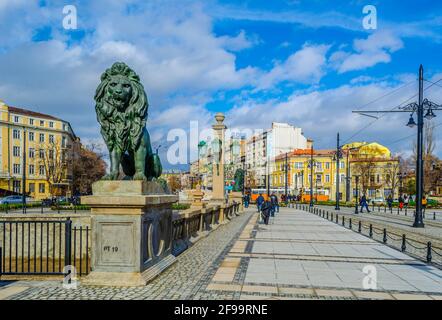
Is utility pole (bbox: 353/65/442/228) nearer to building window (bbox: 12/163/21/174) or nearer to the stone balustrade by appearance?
the stone balustrade

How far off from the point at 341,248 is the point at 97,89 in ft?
29.3

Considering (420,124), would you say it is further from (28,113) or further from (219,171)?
(28,113)

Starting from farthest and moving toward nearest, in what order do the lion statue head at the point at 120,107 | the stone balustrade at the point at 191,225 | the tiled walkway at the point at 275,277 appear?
the stone balustrade at the point at 191,225 < the lion statue head at the point at 120,107 < the tiled walkway at the point at 275,277

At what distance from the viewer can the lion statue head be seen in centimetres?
719

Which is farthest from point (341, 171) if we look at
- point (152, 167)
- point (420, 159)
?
point (152, 167)

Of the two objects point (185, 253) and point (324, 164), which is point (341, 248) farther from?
point (324, 164)

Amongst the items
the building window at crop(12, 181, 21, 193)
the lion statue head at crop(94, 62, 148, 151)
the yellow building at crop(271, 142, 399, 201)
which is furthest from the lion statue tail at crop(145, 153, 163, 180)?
the yellow building at crop(271, 142, 399, 201)

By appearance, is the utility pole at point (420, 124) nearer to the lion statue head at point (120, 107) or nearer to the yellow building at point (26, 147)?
the lion statue head at point (120, 107)

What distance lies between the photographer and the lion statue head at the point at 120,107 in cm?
719

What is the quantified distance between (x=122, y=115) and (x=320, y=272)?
524 cm

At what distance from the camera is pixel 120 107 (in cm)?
723

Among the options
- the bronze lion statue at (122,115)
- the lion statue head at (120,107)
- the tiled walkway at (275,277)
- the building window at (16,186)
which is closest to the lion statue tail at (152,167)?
the bronze lion statue at (122,115)
